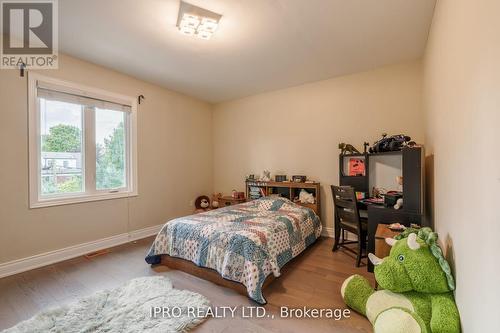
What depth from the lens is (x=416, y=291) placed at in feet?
4.60

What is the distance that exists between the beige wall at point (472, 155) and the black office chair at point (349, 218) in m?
0.98

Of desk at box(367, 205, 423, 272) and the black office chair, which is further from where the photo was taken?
the black office chair

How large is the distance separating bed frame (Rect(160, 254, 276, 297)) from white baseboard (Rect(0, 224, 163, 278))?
42.6 inches

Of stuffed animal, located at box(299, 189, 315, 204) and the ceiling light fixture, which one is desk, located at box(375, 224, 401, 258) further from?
the ceiling light fixture

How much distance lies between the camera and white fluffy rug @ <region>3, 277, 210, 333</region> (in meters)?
1.56

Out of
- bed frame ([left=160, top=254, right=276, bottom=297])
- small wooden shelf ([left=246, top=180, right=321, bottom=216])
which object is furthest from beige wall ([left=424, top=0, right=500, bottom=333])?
small wooden shelf ([left=246, top=180, right=321, bottom=216])

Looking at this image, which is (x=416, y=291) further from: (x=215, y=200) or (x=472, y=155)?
(x=215, y=200)

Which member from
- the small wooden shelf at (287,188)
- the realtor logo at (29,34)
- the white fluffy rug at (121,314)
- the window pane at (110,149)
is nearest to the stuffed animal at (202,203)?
the small wooden shelf at (287,188)

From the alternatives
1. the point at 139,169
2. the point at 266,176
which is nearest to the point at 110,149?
the point at 139,169

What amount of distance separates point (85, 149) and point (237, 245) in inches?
94.4

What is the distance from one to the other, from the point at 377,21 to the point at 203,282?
2914 millimetres

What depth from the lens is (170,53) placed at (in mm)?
2721

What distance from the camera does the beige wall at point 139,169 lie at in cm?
239

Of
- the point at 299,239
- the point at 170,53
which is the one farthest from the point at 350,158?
the point at 170,53
